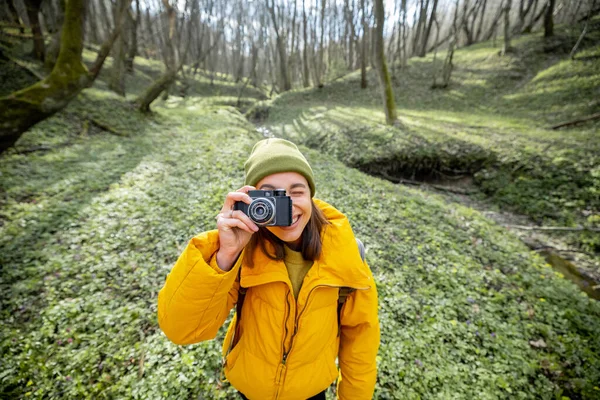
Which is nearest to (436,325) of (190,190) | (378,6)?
(190,190)

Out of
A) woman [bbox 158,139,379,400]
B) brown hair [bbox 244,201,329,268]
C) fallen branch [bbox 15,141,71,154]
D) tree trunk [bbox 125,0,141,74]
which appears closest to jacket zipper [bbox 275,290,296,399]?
woman [bbox 158,139,379,400]

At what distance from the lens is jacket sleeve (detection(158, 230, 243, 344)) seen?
1450 millimetres

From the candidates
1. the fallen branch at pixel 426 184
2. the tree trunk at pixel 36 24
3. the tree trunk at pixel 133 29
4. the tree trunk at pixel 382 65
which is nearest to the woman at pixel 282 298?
the fallen branch at pixel 426 184

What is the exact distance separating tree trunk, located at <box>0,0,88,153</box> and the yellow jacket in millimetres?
5510

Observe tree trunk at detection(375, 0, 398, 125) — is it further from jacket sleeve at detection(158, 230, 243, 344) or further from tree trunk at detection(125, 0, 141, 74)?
tree trunk at detection(125, 0, 141, 74)

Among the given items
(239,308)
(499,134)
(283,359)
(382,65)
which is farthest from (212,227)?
(499,134)

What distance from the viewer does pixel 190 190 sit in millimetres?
6652

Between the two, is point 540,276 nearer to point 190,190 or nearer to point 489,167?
point 489,167

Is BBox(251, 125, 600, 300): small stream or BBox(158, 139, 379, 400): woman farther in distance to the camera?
BBox(251, 125, 600, 300): small stream

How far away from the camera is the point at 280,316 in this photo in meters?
1.68

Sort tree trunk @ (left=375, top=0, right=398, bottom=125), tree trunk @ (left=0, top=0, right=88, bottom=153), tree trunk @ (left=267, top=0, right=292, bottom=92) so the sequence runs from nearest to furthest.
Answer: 1. tree trunk @ (left=0, top=0, right=88, bottom=153)
2. tree trunk @ (left=375, top=0, right=398, bottom=125)
3. tree trunk @ (left=267, top=0, right=292, bottom=92)

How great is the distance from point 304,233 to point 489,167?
10.2 meters

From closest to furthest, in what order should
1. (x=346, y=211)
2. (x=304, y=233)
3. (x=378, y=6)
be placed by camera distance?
(x=304, y=233), (x=346, y=211), (x=378, y=6)

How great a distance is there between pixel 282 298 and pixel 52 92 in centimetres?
652
